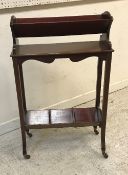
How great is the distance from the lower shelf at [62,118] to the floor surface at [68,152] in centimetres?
22

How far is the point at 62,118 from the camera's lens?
1.78 m

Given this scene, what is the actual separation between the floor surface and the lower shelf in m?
0.22

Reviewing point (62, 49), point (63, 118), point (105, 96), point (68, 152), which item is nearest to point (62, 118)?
point (63, 118)

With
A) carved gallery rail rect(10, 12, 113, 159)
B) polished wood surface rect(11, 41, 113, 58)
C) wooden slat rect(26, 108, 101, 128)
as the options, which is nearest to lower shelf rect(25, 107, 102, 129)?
wooden slat rect(26, 108, 101, 128)

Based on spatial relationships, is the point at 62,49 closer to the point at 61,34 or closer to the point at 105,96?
Result: the point at 61,34

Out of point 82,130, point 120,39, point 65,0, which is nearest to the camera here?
point 65,0

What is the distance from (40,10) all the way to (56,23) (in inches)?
17.5

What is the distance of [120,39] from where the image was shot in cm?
225

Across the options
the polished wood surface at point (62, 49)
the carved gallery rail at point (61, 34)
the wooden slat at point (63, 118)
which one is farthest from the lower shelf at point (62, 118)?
the polished wood surface at point (62, 49)

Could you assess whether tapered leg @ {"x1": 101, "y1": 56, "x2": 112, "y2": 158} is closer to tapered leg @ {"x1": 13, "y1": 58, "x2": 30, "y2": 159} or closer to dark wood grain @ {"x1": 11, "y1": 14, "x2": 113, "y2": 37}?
dark wood grain @ {"x1": 11, "y1": 14, "x2": 113, "y2": 37}

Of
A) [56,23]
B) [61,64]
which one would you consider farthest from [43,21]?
[61,64]

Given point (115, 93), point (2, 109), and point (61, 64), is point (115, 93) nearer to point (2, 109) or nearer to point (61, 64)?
point (61, 64)

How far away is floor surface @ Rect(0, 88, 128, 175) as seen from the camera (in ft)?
5.51

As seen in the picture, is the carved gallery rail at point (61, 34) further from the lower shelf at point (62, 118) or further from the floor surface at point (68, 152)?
the floor surface at point (68, 152)
